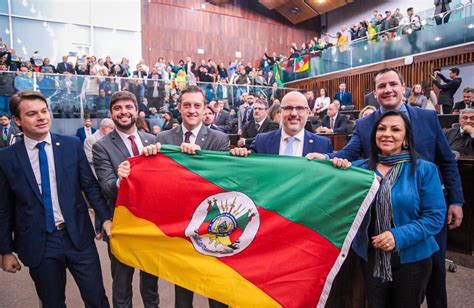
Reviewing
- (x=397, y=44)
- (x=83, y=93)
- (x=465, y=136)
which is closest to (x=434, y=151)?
(x=465, y=136)

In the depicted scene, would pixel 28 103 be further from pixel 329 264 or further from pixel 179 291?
pixel 329 264

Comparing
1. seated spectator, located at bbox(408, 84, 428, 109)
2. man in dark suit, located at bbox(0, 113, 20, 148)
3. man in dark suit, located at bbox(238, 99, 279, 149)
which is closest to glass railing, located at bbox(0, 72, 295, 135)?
man in dark suit, located at bbox(0, 113, 20, 148)

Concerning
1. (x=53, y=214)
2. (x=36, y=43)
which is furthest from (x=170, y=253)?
(x=36, y=43)

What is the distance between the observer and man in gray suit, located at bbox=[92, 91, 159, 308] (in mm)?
2131

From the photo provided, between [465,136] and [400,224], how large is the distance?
108 inches

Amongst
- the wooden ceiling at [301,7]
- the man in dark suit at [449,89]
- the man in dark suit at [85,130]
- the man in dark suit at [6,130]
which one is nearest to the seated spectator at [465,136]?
the man in dark suit at [449,89]

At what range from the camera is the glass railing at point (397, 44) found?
9.30 m

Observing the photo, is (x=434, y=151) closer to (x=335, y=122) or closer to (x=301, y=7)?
(x=335, y=122)

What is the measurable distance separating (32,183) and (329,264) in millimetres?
1631

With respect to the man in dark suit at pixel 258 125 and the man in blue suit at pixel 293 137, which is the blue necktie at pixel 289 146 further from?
the man in dark suit at pixel 258 125

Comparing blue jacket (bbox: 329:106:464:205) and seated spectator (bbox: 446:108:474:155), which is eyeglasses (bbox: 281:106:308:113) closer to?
blue jacket (bbox: 329:106:464:205)

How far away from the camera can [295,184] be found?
1.83m

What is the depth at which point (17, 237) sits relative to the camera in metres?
1.91

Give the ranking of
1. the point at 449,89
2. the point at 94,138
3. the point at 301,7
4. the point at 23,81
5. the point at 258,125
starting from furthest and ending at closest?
the point at 301,7
the point at 23,81
the point at 449,89
the point at 258,125
the point at 94,138
